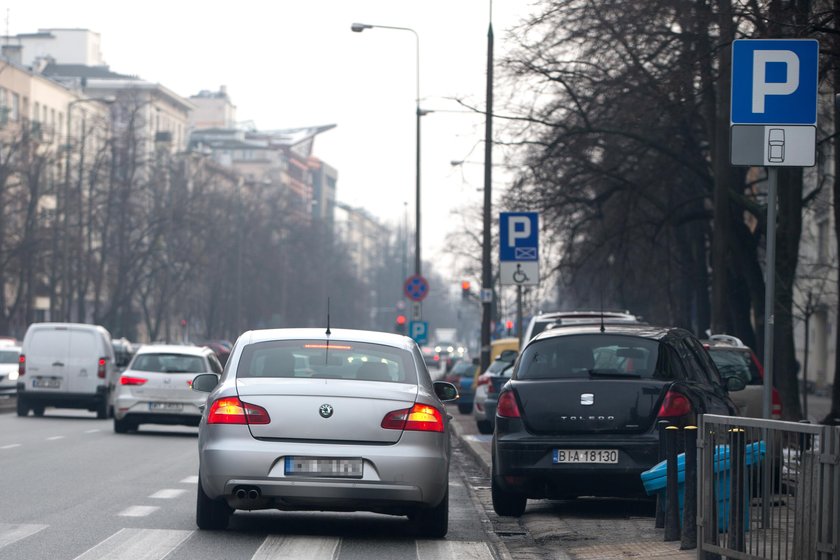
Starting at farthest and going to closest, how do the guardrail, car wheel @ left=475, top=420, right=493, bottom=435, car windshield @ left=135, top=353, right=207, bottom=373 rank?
car wheel @ left=475, top=420, right=493, bottom=435
car windshield @ left=135, top=353, right=207, bottom=373
the guardrail

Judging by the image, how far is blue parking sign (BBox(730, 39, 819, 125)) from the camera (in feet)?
37.5

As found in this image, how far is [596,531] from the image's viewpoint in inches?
485

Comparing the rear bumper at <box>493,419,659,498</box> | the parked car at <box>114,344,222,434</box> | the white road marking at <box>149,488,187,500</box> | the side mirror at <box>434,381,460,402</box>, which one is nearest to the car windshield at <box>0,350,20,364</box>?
the parked car at <box>114,344,222,434</box>

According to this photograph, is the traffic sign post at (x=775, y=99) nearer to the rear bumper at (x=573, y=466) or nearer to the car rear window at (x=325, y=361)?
the rear bumper at (x=573, y=466)

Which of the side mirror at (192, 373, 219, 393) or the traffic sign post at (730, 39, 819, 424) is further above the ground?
the traffic sign post at (730, 39, 819, 424)

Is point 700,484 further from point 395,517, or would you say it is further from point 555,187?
point 555,187

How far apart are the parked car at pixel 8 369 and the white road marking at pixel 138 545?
30.0 m

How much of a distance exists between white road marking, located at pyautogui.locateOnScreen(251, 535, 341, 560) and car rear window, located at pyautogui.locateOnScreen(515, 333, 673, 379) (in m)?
2.67

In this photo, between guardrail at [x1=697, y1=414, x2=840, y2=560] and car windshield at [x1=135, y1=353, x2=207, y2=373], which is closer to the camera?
guardrail at [x1=697, y1=414, x2=840, y2=560]

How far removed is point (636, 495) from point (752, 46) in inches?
155

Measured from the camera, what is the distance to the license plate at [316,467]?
1106 cm

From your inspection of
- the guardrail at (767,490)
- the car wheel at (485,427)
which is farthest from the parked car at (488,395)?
the guardrail at (767,490)

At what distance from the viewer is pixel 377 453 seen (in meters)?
11.2

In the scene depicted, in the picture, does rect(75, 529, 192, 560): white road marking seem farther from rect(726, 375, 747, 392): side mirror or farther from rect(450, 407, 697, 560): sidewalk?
rect(726, 375, 747, 392): side mirror
